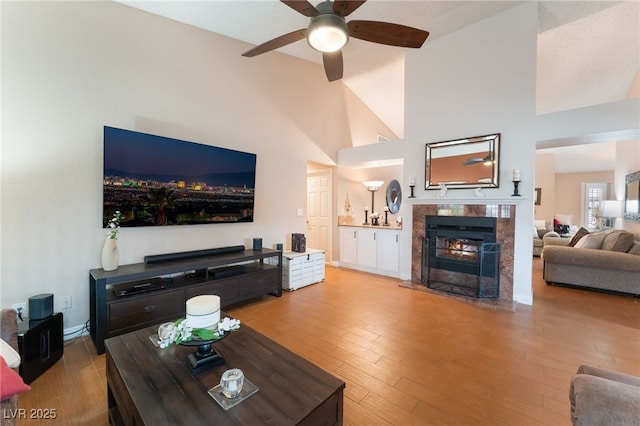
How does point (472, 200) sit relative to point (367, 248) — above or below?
above

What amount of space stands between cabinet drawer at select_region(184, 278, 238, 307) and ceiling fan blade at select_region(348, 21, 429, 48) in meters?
2.88

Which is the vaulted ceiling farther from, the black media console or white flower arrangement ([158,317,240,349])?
white flower arrangement ([158,317,240,349])

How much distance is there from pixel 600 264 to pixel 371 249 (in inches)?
132

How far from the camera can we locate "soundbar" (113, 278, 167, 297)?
8.32 ft

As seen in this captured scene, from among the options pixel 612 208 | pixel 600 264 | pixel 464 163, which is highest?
pixel 464 163

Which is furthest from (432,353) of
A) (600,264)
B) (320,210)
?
(320,210)

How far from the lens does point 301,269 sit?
4188mm

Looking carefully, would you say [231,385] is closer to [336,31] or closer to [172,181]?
[336,31]

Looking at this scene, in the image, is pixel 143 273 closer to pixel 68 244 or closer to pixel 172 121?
pixel 68 244

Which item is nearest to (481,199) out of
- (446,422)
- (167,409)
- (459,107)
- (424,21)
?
(459,107)

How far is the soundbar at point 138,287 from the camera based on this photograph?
8.32 ft

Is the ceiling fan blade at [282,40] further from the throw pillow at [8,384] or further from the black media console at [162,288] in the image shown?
the throw pillow at [8,384]

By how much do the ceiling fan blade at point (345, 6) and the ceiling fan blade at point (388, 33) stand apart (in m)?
0.12

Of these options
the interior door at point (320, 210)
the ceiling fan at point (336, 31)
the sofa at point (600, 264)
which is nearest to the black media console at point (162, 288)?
the interior door at point (320, 210)
